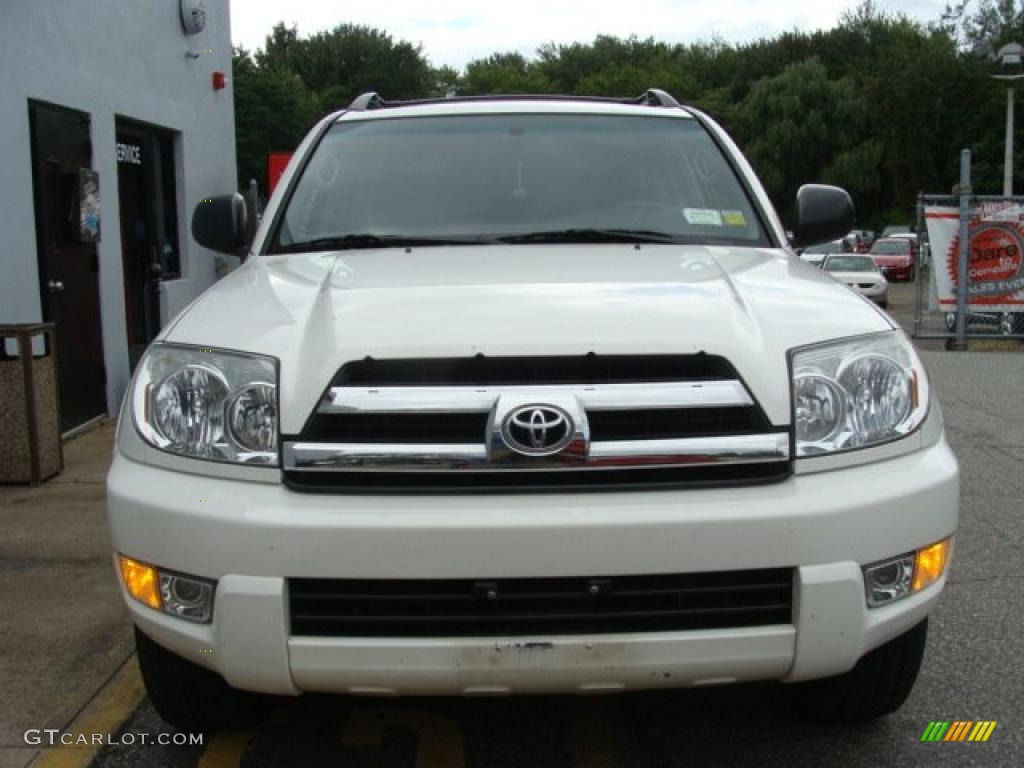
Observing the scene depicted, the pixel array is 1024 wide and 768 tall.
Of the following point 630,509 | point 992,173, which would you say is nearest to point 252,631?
point 630,509

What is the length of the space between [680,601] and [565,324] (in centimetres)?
68

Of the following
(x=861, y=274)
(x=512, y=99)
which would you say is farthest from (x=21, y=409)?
(x=861, y=274)

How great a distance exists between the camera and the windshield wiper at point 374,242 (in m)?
3.62

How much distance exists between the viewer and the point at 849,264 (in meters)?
25.5

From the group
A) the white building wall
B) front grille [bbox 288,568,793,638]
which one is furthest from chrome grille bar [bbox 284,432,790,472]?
the white building wall

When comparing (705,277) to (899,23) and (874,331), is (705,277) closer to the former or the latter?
(874,331)

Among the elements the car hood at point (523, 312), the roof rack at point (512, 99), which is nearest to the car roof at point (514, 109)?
the roof rack at point (512, 99)

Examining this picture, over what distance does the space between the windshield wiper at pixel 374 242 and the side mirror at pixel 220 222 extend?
0.51 metres

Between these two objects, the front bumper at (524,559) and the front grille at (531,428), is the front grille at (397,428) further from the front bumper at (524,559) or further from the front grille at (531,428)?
the front bumper at (524,559)

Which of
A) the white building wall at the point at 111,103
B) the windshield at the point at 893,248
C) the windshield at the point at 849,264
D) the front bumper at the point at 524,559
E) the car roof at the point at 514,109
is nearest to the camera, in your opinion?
the front bumper at the point at 524,559

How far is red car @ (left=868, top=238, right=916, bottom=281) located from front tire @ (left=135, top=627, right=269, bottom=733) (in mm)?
32420

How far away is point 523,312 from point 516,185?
1.29m

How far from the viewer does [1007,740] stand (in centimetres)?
321

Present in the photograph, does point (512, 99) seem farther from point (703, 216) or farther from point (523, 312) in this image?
point (523, 312)
